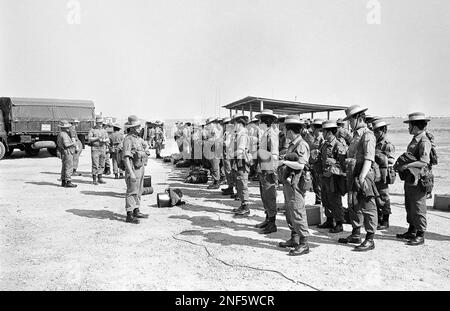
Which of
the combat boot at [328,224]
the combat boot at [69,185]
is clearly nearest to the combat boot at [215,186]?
the combat boot at [69,185]

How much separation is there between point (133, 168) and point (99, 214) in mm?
1530

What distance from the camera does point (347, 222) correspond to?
21.9 ft

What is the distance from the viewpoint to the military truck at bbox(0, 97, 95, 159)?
56.6 ft

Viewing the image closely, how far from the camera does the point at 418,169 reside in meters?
5.20

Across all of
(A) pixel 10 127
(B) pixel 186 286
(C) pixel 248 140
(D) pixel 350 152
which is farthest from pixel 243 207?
(A) pixel 10 127

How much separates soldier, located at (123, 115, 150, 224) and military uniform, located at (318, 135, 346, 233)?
3.57m

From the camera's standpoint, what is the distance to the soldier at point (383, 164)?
5840mm

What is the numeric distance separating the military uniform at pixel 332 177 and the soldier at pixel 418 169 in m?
1.06

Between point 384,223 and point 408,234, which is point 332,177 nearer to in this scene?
point 384,223

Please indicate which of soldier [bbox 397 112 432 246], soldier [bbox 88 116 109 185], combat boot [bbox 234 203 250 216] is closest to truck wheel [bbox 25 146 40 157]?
soldier [bbox 88 116 109 185]

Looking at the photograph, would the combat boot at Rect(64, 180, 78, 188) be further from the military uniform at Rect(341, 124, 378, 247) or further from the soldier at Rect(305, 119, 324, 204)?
the military uniform at Rect(341, 124, 378, 247)

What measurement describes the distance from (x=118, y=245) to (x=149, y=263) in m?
1.02

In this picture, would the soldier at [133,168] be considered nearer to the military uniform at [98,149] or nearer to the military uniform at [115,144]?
the military uniform at [98,149]
